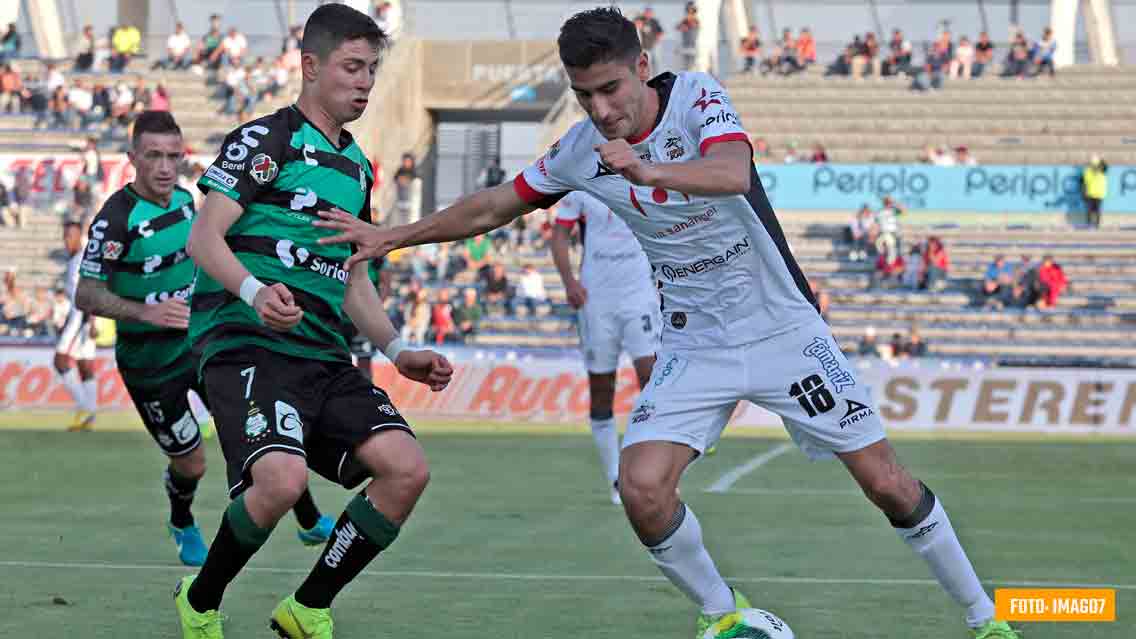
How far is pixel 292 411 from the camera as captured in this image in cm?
600

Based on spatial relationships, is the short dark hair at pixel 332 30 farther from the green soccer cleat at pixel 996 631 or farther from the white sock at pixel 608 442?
the white sock at pixel 608 442

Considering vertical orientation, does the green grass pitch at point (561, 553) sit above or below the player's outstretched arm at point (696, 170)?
below

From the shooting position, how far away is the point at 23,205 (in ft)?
109

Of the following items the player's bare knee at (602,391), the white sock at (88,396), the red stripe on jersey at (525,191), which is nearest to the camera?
the red stripe on jersey at (525,191)

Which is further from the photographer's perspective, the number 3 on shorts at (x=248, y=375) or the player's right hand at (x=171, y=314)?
the player's right hand at (x=171, y=314)

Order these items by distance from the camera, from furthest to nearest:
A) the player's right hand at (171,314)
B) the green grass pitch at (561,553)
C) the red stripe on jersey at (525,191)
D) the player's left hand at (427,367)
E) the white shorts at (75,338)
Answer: the white shorts at (75,338) < the player's right hand at (171,314) < the green grass pitch at (561,553) < the red stripe on jersey at (525,191) < the player's left hand at (427,367)

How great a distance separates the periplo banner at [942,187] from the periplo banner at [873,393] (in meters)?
10.0

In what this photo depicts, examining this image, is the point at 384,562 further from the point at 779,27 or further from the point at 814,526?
the point at 779,27

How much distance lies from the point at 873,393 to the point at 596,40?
53.9 ft

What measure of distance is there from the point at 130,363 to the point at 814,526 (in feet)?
14.0

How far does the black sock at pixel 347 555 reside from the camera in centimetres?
604

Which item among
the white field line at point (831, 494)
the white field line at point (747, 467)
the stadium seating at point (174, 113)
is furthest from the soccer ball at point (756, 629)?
the stadium seating at point (174, 113)

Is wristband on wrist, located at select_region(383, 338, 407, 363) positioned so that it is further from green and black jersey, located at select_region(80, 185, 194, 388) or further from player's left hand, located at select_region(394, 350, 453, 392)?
green and black jersey, located at select_region(80, 185, 194, 388)

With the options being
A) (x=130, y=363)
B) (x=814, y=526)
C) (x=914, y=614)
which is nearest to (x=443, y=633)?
(x=914, y=614)
